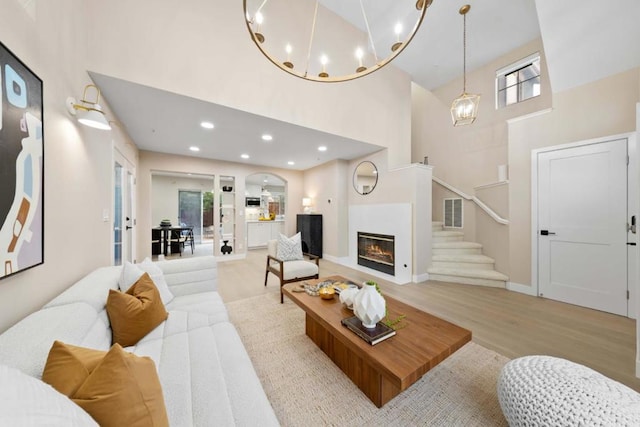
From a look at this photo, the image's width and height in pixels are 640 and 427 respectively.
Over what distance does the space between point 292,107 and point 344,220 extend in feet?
9.95

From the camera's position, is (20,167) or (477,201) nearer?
(20,167)

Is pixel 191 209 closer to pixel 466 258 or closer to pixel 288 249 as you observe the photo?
pixel 288 249

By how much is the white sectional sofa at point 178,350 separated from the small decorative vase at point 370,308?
759 millimetres

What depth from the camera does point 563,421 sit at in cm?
103

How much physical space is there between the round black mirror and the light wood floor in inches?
82.2

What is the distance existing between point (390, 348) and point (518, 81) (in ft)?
18.1

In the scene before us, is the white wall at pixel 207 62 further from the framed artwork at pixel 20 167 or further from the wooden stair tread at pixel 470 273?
the wooden stair tread at pixel 470 273


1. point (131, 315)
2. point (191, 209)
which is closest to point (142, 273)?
point (131, 315)

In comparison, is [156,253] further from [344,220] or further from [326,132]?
[326,132]

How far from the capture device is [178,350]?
4.38 feet

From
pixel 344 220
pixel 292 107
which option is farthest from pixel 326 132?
pixel 344 220

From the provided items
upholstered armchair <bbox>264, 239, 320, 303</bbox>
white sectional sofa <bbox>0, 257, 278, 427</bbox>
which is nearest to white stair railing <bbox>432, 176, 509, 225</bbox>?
upholstered armchair <bbox>264, 239, 320, 303</bbox>

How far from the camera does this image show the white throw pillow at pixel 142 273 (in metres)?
1.70

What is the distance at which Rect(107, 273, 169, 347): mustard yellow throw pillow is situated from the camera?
140 cm
